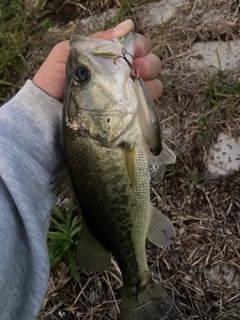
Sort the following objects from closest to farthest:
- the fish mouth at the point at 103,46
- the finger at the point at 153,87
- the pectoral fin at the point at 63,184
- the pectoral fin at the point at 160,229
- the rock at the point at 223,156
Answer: the fish mouth at the point at 103,46 → the pectoral fin at the point at 63,184 → the pectoral fin at the point at 160,229 → the finger at the point at 153,87 → the rock at the point at 223,156

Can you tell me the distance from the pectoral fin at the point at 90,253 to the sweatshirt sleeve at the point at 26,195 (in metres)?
0.17

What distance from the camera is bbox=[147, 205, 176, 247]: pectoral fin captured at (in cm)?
196

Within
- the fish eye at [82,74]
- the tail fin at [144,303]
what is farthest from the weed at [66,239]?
the fish eye at [82,74]

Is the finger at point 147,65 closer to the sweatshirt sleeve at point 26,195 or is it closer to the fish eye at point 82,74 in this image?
the fish eye at point 82,74

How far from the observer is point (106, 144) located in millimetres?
1731

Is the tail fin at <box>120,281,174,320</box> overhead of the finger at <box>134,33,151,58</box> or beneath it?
beneath

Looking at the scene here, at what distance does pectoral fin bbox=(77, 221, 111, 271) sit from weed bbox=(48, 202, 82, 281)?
0.72 metres

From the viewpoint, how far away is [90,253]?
192cm

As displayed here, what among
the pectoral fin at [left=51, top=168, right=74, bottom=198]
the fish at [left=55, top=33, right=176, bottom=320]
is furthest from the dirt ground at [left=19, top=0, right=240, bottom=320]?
the pectoral fin at [left=51, top=168, right=74, bottom=198]

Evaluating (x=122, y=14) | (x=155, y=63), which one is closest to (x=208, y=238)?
(x=155, y=63)

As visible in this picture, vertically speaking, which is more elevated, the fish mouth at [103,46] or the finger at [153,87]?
the fish mouth at [103,46]

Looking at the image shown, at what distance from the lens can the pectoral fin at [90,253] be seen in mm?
1908

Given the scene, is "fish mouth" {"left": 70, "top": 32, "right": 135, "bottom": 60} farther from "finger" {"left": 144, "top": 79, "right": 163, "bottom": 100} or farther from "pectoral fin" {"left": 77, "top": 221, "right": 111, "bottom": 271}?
"pectoral fin" {"left": 77, "top": 221, "right": 111, "bottom": 271}

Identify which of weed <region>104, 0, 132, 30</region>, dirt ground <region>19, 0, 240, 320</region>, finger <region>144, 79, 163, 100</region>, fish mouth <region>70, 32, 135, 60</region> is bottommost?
dirt ground <region>19, 0, 240, 320</region>
